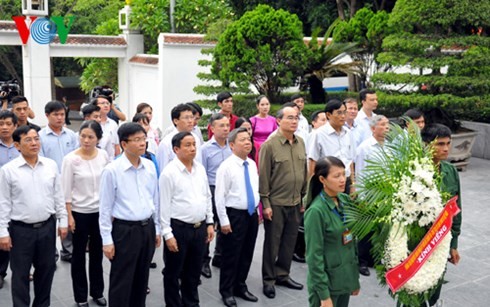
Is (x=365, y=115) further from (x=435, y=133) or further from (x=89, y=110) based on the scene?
(x=89, y=110)

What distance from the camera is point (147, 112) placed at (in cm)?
691

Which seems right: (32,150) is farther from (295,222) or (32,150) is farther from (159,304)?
(295,222)

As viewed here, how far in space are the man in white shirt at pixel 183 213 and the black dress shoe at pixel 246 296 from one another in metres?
0.61

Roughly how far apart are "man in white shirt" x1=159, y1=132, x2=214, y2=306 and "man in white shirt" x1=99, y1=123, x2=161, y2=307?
0.47ft

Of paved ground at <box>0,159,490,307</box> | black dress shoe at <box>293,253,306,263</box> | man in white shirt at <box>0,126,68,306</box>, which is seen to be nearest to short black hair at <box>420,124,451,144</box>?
paved ground at <box>0,159,490,307</box>

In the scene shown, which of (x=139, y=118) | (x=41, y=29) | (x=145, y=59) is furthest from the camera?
(x=41, y=29)

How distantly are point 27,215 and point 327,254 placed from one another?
2.21 metres

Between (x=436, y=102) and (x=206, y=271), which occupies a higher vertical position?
(x=436, y=102)

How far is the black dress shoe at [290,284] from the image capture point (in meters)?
5.42

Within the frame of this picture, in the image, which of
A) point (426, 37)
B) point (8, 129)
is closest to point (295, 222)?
point (8, 129)

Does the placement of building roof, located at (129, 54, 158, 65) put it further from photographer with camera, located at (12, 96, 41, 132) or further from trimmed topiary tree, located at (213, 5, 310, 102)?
photographer with camera, located at (12, 96, 41, 132)

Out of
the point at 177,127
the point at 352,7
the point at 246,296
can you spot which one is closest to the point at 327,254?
the point at 246,296

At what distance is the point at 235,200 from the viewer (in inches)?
197

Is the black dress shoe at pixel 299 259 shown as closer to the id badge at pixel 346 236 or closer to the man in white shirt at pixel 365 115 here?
the man in white shirt at pixel 365 115
